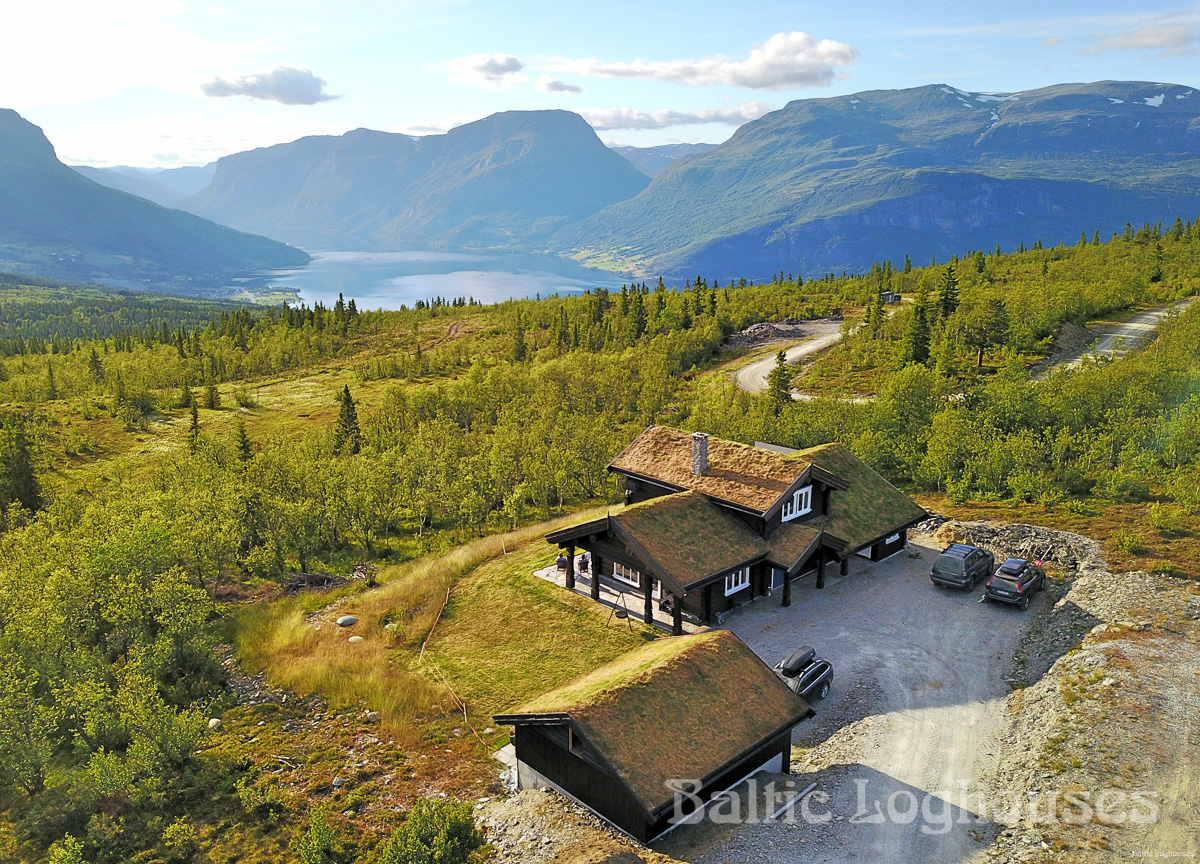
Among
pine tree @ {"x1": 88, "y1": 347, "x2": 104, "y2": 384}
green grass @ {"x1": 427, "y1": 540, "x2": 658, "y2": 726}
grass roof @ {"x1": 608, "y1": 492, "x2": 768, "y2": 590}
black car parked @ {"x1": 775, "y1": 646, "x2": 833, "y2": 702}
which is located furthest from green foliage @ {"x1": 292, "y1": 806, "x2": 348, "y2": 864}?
pine tree @ {"x1": 88, "y1": 347, "x2": 104, "y2": 384}

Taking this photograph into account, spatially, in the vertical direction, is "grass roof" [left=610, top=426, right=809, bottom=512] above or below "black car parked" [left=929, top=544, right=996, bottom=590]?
above

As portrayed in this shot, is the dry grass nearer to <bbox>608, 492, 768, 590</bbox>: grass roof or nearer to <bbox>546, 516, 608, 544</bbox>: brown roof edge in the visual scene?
<bbox>546, 516, 608, 544</bbox>: brown roof edge

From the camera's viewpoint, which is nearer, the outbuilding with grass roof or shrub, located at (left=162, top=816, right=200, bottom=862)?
the outbuilding with grass roof

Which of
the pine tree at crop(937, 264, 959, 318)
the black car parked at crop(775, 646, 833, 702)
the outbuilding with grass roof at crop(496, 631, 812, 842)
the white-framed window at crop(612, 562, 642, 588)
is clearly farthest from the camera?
the pine tree at crop(937, 264, 959, 318)

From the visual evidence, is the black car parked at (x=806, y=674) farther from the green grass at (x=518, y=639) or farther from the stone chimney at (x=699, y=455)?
the stone chimney at (x=699, y=455)

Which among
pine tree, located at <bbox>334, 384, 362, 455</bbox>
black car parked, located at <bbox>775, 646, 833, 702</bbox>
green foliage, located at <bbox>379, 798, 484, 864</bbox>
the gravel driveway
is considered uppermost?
green foliage, located at <bbox>379, 798, 484, 864</bbox>

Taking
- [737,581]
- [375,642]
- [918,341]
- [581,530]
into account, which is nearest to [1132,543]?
[737,581]

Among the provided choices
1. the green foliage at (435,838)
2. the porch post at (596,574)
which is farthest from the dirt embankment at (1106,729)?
the porch post at (596,574)
